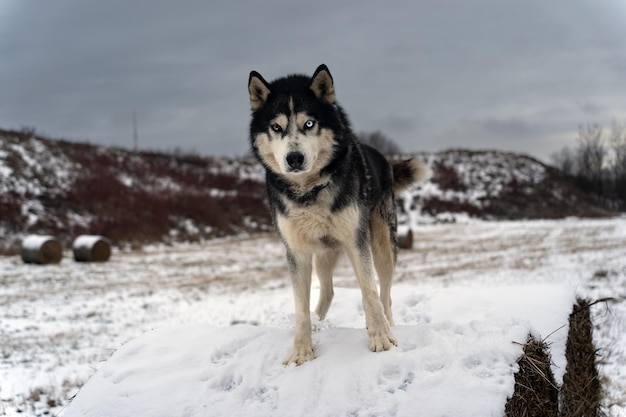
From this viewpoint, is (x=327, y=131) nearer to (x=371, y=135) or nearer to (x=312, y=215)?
(x=312, y=215)

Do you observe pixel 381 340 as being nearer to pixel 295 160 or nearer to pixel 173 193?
pixel 295 160

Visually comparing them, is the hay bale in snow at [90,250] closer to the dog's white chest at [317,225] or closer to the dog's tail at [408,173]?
the dog's tail at [408,173]

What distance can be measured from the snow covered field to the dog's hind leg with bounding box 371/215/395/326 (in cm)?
59

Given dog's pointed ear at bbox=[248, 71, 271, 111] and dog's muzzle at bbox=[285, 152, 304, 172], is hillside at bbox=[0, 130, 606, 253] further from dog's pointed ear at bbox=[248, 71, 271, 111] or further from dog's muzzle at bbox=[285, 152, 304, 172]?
dog's muzzle at bbox=[285, 152, 304, 172]

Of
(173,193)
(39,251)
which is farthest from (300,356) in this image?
(173,193)

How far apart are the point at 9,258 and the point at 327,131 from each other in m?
19.0

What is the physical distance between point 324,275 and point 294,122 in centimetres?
222

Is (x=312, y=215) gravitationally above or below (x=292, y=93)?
below

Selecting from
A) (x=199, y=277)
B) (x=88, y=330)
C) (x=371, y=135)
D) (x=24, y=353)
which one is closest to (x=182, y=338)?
(x=24, y=353)

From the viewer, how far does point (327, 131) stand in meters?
4.40

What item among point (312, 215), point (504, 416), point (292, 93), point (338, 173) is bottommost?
point (504, 416)

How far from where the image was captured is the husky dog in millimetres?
4242

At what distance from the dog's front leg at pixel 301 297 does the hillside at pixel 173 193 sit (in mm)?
20238

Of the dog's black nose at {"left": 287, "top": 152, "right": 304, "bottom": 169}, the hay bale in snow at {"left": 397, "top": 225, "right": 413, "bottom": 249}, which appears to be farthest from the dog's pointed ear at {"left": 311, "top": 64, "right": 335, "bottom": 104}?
the hay bale in snow at {"left": 397, "top": 225, "right": 413, "bottom": 249}
